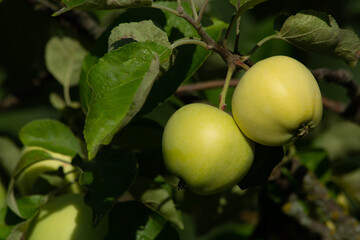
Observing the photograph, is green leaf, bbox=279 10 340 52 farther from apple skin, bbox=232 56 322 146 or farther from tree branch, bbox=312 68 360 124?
tree branch, bbox=312 68 360 124

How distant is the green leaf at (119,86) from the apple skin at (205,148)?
4.0 inches

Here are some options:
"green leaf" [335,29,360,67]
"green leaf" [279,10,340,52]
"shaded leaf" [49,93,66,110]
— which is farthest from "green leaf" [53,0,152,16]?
"shaded leaf" [49,93,66,110]

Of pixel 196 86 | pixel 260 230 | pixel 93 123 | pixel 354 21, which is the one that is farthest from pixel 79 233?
pixel 354 21

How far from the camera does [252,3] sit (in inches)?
33.1

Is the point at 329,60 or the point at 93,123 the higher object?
the point at 93,123

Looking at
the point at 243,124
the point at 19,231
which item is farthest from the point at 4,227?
the point at 243,124

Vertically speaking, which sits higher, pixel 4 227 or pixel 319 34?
pixel 319 34

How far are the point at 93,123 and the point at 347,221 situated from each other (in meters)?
0.97

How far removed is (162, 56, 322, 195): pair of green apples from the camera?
79 centimetres

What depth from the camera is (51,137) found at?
1.16m

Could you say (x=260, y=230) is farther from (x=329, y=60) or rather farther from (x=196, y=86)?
(x=329, y=60)

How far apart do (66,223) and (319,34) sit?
0.67 meters

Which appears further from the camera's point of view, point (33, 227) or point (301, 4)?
point (301, 4)

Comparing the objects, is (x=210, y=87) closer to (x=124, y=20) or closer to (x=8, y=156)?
(x=124, y=20)
